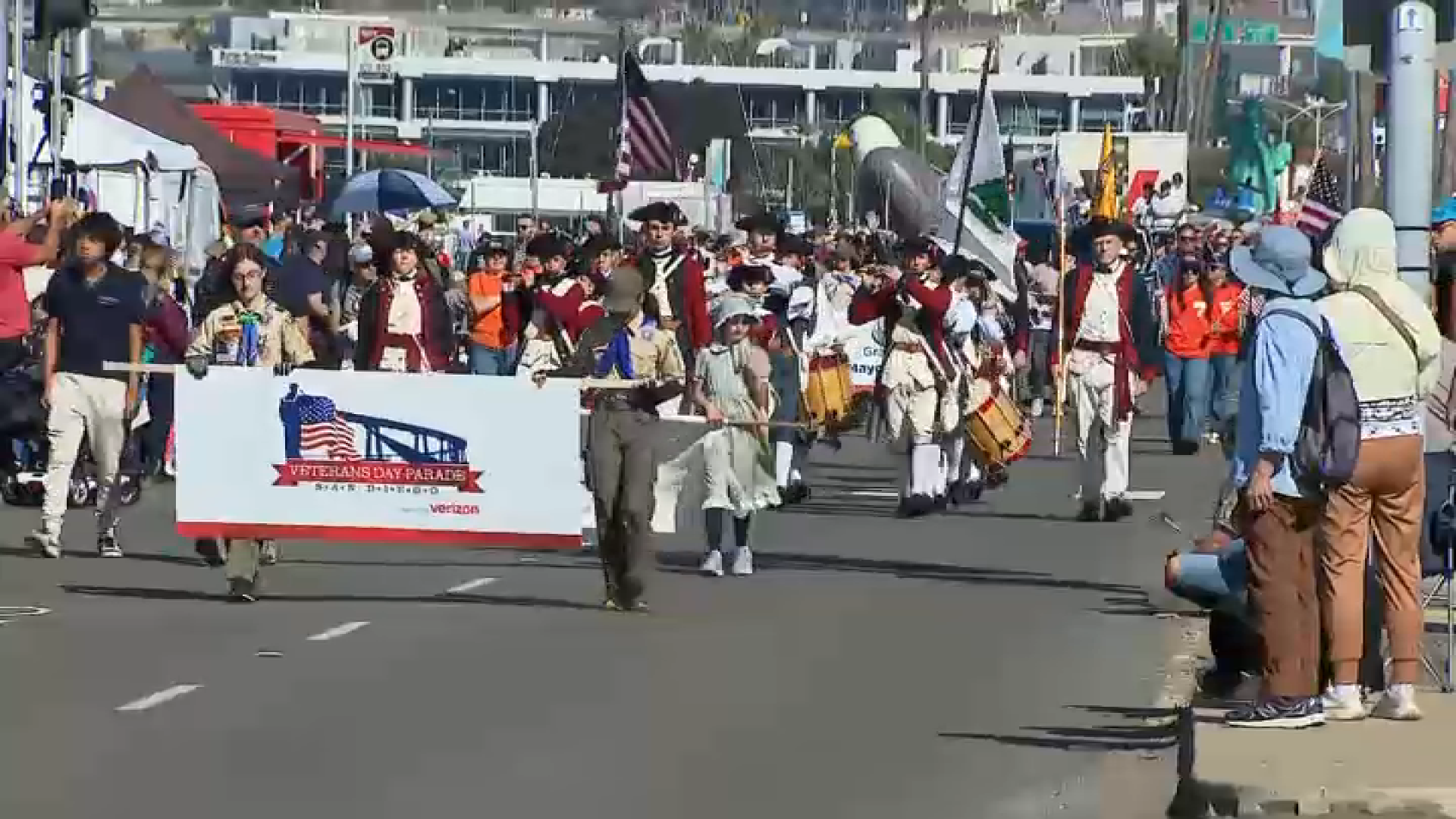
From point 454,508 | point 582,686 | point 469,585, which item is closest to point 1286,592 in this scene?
point 582,686

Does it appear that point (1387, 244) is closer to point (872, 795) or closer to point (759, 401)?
point (872, 795)

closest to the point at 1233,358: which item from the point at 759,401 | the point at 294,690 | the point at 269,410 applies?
the point at 759,401

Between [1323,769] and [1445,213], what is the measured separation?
6935 mm

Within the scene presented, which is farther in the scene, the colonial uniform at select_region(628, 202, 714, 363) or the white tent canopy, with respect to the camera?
the white tent canopy

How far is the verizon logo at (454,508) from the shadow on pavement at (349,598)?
0.43 metres

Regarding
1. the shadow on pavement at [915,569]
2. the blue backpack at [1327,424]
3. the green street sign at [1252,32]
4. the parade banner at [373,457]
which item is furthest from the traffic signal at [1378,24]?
the green street sign at [1252,32]

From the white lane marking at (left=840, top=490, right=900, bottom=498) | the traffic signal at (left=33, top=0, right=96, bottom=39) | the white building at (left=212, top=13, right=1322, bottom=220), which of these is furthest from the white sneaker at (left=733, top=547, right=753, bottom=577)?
the white building at (left=212, top=13, right=1322, bottom=220)

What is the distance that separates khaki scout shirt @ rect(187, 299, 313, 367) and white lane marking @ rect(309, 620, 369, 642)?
1937 millimetres

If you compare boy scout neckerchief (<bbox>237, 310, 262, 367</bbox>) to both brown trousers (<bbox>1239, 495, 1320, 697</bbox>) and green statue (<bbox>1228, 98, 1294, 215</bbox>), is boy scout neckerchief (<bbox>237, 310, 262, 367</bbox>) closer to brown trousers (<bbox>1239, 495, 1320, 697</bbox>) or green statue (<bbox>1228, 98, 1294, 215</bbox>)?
brown trousers (<bbox>1239, 495, 1320, 697</bbox>)

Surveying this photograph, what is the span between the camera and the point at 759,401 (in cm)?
1839

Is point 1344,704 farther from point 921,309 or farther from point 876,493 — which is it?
point 876,493

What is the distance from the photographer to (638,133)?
3484 centimetres

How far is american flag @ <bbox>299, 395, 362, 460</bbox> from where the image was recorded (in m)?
16.5

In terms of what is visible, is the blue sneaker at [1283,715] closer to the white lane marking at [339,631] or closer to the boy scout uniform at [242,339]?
the white lane marking at [339,631]
